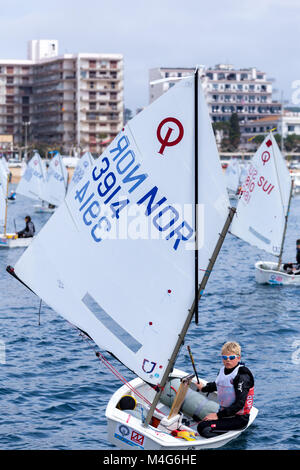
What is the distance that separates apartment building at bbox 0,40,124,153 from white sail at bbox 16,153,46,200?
86.6m

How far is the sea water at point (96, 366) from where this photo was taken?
1536 cm

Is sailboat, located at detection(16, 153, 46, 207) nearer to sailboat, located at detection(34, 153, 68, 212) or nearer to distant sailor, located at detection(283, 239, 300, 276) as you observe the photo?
sailboat, located at detection(34, 153, 68, 212)

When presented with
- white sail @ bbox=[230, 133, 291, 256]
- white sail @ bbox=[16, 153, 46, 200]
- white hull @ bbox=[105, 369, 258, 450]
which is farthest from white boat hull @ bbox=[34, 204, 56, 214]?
white hull @ bbox=[105, 369, 258, 450]

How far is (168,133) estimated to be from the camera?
41.3 ft

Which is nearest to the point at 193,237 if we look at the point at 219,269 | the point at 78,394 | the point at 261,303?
the point at 78,394

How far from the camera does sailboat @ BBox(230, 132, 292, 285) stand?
3272cm

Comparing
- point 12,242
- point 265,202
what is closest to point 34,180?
point 12,242

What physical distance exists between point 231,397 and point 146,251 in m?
2.97

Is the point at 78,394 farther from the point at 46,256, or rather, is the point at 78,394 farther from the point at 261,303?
the point at 261,303

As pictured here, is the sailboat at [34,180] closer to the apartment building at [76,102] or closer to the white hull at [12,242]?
the white hull at [12,242]

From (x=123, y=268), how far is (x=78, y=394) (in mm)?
5355

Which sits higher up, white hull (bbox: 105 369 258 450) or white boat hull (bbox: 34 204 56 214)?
white boat hull (bbox: 34 204 56 214)

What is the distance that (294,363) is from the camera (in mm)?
21000

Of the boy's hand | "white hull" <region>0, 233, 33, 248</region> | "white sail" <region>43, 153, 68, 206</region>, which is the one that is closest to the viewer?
the boy's hand
